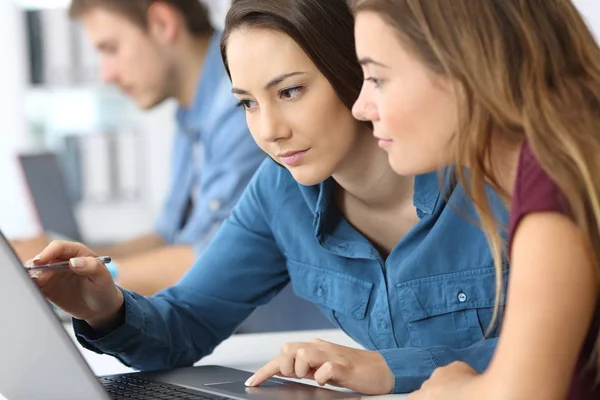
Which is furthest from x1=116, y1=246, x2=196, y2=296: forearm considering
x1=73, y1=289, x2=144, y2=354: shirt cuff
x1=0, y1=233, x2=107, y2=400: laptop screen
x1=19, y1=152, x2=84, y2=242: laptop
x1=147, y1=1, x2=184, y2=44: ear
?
x1=0, y1=233, x2=107, y2=400: laptop screen

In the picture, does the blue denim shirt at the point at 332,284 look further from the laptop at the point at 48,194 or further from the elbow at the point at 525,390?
the laptop at the point at 48,194

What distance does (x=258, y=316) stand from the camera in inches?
79.7

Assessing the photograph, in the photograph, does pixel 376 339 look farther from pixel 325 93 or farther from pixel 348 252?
pixel 325 93

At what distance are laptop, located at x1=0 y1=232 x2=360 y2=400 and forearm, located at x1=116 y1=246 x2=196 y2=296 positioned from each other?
113cm

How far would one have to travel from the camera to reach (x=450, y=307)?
4.07ft

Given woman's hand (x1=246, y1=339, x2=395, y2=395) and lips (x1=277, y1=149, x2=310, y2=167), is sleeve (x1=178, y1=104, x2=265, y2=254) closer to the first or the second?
lips (x1=277, y1=149, x2=310, y2=167)

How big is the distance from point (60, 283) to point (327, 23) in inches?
19.4

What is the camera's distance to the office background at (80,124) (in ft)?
13.7

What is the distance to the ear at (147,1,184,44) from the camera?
2613 millimetres

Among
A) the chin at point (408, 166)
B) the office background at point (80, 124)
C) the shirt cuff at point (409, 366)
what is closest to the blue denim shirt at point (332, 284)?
the shirt cuff at point (409, 366)

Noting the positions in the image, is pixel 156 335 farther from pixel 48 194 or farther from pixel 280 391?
pixel 48 194

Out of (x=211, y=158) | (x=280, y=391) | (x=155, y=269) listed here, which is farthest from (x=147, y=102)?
(x=280, y=391)

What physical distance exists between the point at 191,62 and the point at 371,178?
1.44m

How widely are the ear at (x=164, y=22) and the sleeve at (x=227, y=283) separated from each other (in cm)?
128
